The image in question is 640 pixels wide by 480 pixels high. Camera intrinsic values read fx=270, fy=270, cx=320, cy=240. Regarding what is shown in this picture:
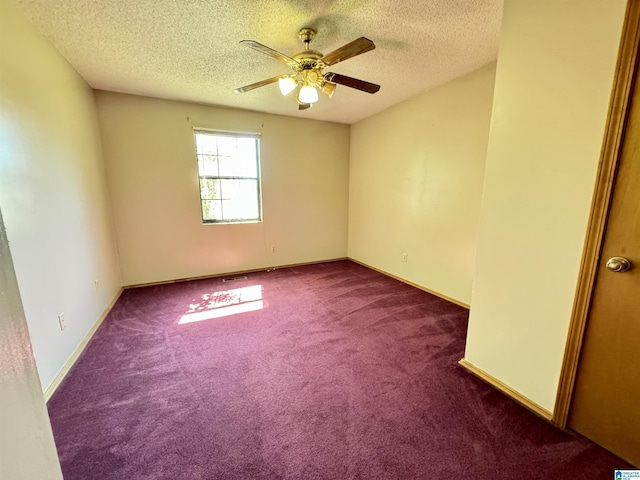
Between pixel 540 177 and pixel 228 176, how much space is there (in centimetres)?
358

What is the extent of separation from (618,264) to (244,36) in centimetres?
267

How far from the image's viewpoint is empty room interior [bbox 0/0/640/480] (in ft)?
4.27

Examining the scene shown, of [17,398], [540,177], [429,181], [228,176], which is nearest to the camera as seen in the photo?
[17,398]

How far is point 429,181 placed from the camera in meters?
3.30

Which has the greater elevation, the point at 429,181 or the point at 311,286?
the point at 429,181

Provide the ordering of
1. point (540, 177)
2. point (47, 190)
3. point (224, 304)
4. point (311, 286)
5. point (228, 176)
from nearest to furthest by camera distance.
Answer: point (540, 177) < point (47, 190) < point (224, 304) < point (311, 286) < point (228, 176)

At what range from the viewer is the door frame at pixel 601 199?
45.5 inches

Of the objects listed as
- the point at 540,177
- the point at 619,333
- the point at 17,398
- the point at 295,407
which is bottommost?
the point at 295,407

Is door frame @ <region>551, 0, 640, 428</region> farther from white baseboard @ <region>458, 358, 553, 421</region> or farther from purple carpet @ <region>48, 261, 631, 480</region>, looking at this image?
purple carpet @ <region>48, 261, 631, 480</region>

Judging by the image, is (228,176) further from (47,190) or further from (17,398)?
(17,398)

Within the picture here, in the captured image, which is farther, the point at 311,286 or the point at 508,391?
the point at 311,286

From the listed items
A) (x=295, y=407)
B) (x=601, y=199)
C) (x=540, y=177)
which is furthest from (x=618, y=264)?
(x=295, y=407)

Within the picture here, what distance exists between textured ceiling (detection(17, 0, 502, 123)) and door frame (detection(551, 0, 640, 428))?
0.89 meters

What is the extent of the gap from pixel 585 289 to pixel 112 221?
438cm
